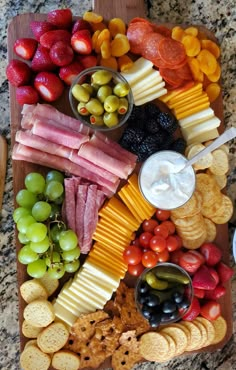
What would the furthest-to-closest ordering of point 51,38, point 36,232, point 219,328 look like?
1. point 219,328
2. point 51,38
3. point 36,232

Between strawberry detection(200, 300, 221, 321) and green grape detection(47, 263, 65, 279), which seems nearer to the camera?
green grape detection(47, 263, 65, 279)

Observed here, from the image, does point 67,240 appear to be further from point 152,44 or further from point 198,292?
point 152,44

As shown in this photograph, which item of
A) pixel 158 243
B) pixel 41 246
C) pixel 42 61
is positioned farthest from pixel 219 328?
pixel 42 61

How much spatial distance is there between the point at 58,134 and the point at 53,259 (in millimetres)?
334

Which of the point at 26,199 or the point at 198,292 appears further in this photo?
the point at 198,292

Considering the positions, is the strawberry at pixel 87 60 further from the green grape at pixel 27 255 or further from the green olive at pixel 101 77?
the green grape at pixel 27 255

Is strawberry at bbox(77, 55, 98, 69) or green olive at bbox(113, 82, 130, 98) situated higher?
strawberry at bbox(77, 55, 98, 69)

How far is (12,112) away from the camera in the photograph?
5.08ft

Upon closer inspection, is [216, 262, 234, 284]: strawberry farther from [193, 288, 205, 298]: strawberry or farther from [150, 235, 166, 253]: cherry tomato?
[150, 235, 166, 253]: cherry tomato

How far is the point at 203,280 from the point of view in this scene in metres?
1.54

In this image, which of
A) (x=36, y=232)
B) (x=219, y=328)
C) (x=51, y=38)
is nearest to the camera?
(x=36, y=232)

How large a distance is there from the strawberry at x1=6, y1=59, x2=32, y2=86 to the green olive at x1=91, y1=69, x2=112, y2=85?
18cm

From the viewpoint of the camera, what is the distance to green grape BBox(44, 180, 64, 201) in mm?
1462

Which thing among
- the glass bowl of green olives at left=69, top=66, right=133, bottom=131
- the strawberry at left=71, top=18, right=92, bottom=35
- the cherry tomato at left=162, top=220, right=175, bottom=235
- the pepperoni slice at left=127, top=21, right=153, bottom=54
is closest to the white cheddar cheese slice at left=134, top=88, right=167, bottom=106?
the glass bowl of green olives at left=69, top=66, right=133, bottom=131
